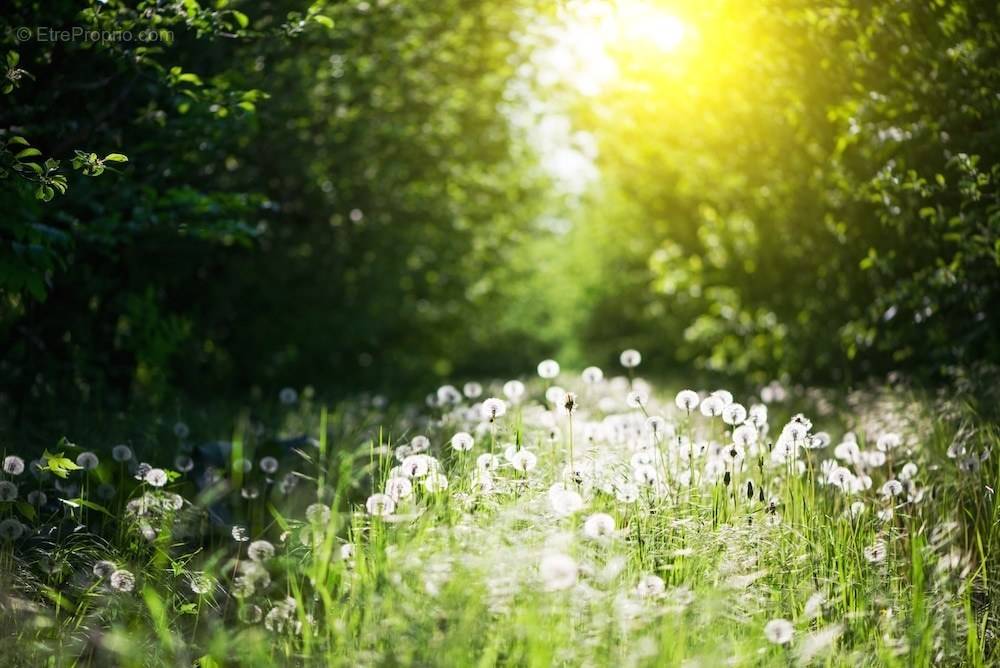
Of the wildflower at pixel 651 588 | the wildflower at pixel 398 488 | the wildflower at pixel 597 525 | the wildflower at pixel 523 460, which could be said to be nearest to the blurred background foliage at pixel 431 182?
the wildflower at pixel 398 488

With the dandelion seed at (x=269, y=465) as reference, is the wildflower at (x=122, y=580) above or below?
above

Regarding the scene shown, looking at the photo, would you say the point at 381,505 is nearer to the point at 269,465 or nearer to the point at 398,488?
the point at 398,488

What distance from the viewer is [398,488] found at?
316 cm

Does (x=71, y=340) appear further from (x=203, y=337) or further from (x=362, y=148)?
(x=362, y=148)

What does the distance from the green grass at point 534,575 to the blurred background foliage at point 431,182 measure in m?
1.55

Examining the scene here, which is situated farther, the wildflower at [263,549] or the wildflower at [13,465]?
the wildflower at [13,465]

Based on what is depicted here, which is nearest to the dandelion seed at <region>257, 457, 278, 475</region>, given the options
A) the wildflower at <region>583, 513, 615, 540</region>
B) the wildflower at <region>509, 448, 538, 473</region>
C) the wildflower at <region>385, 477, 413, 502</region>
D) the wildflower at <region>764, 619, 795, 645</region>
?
the wildflower at <region>385, 477, 413, 502</region>

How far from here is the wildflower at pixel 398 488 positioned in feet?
10.1

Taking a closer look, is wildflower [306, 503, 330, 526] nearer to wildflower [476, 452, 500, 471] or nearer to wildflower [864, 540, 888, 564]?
wildflower [476, 452, 500, 471]

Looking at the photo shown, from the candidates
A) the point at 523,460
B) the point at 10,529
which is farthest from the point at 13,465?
the point at 523,460

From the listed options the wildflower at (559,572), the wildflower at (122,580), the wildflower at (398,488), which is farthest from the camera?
the wildflower at (398,488)

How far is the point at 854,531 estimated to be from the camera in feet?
10.9

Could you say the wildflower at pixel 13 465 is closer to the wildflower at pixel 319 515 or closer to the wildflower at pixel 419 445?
the wildflower at pixel 319 515

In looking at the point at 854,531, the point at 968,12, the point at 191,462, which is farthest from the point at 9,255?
the point at 968,12
